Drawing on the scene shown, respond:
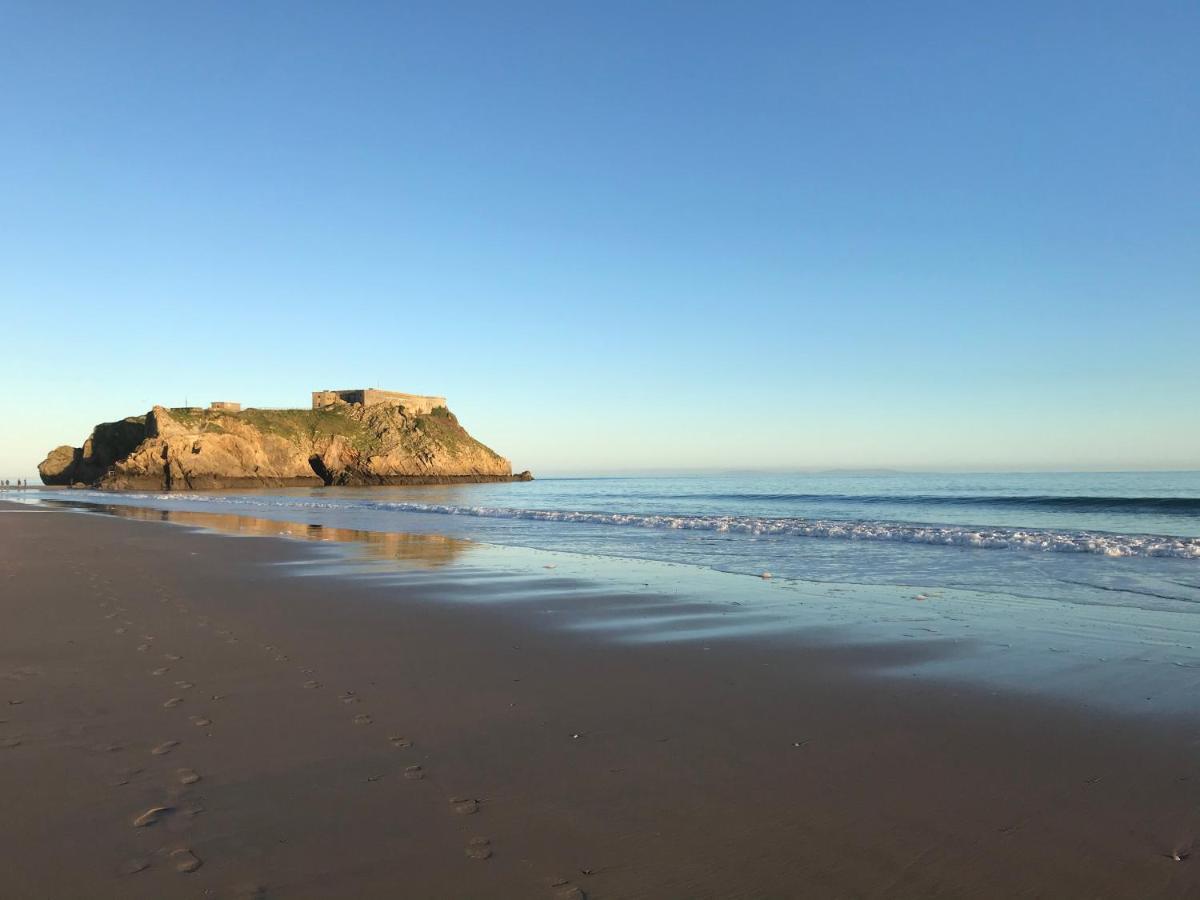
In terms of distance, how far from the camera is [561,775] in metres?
3.76

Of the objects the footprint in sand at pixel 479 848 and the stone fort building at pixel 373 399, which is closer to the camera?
the footprint in sand at pixel 479 848

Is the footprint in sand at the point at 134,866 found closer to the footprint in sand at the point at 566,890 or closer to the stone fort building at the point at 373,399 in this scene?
the footprint in sand at the point at 566,890

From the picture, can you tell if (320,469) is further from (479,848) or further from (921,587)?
(479,848)

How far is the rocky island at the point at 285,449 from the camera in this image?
7856 cm

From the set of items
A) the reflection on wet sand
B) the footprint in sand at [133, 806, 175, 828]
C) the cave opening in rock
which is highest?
the cave opening in rock

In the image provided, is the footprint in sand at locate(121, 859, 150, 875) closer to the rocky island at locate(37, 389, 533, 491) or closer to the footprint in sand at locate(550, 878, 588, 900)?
the footprint in sand at locate(550, 878, 588, 900)

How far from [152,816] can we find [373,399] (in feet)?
397

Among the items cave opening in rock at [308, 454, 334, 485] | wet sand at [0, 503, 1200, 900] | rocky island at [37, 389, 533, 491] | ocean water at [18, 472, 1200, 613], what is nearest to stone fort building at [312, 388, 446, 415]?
rocky island at [37, 389, 533, 491]

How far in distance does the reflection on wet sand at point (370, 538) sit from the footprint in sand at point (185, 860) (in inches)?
411

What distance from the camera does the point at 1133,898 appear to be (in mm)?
2641

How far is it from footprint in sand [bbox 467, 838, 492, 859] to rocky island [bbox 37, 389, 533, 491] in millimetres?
84596

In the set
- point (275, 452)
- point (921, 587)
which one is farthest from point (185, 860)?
point (275, 452)

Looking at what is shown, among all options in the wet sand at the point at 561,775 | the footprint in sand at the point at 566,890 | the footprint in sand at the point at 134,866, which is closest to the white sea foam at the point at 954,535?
the wet sand at the point at 561,775

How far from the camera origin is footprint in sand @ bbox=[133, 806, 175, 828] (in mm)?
3117
